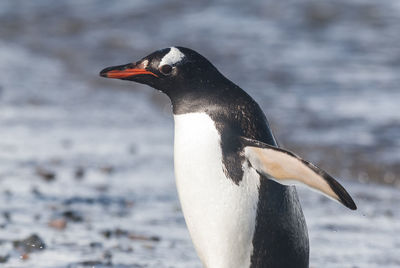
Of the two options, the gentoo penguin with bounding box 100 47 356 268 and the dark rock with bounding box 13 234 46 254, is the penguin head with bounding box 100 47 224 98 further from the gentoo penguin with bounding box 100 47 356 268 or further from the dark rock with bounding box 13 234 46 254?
the dark rock with bounding box 13 234 46 254

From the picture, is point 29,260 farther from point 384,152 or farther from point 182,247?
point 384,152

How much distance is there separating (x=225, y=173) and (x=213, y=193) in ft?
0.31

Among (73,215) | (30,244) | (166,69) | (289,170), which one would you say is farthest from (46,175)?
(289,170)

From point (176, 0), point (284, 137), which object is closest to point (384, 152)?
point (284, 137)

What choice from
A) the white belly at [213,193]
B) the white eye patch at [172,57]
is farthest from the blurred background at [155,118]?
the white eye patch at [172,57]

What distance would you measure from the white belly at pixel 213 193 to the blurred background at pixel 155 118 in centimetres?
87

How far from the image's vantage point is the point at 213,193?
3883mm

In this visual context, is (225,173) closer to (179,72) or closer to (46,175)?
(179,72)

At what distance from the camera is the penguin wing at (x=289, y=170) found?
3.54 meters

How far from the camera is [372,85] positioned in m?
9.70

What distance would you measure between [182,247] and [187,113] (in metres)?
1.32

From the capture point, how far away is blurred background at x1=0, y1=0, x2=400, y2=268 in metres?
5.21

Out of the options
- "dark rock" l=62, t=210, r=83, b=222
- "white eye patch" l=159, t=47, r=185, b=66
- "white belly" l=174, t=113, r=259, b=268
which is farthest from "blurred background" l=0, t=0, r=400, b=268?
"white eye patch" l=159, t=47, r=185, b=66

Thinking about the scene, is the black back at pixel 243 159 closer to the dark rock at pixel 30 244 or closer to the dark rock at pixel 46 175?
the dark rock at pixel 30 244
